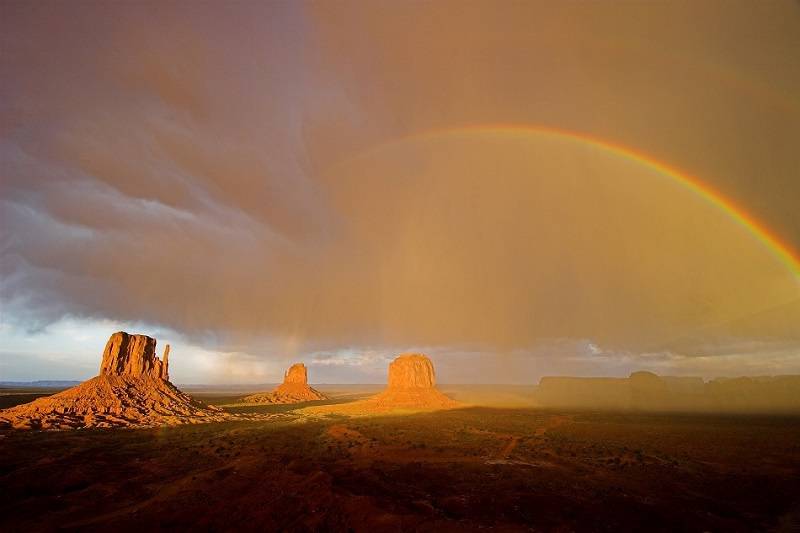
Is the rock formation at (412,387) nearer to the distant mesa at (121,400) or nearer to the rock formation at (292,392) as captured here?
the rock formation at (292,392)

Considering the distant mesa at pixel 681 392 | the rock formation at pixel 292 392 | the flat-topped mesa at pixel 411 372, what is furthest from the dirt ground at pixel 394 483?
the distant mesa at pixel 681 392

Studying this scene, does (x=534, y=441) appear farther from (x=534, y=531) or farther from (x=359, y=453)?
(x=534, y=531)

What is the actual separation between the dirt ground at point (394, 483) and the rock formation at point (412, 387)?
58.7 metres

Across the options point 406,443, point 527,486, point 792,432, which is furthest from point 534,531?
point 792,432

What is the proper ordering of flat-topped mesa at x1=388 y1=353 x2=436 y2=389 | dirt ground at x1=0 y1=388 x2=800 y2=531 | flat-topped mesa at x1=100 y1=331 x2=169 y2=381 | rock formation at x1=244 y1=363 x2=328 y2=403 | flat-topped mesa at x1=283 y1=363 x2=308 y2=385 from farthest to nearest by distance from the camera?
flat-topped mesa at x1=283 y1=363 x2=308 y2=385
rock formation at x1=244 y1=363 x2=328 y2=403
flat-topped mesa at x1=388 y1=353 x2=436 y2=389
flat-topped mesa at x1=100 y1=331 x2=169 y2=381
dirt ground at x1=0 y1=388 x2=800 y2=531

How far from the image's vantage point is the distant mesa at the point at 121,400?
49.7 metres

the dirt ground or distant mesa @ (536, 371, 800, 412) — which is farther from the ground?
the dirt ground

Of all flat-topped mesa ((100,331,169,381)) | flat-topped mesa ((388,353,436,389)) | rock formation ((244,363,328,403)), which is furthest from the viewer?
rock formation ((244,363,328,403))

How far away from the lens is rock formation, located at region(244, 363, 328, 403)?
115 m

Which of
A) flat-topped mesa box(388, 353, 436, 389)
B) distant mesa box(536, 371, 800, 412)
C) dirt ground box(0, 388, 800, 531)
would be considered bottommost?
distant mesa box(536, 371, 800, 412)

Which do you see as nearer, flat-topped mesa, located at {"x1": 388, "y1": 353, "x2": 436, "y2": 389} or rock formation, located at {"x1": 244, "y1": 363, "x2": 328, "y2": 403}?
flat-topped mesa, located at {"x1": 388, "y1": 353, "x2": 436, "y2": 389}

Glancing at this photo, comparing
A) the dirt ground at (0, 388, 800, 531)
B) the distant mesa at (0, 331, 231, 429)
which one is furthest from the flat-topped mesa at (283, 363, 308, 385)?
the dirt ground at (0, 388, 800, 531)

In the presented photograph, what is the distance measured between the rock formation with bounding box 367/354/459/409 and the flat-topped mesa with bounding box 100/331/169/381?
5367cm

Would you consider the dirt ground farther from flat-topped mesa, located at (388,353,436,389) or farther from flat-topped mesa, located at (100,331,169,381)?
flat-topped mesa, located at (388,353,436,389)
